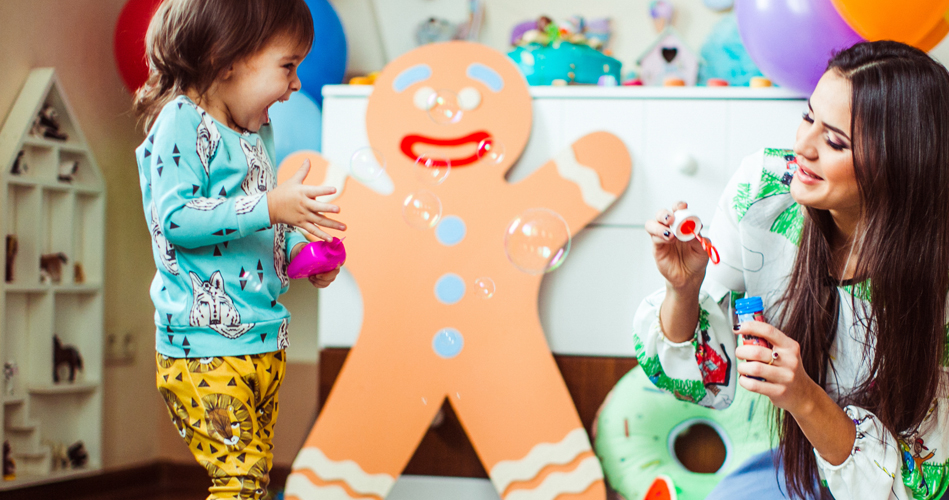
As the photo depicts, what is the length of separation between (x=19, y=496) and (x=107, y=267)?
0.66 metres

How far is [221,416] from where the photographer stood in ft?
3.27

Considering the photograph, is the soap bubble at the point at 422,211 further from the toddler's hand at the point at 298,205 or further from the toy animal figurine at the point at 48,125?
the toy animal figurine at the point at 48,125

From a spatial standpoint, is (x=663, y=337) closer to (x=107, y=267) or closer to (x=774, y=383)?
(x=774, y=383)

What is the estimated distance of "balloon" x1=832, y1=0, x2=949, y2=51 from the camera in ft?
4.30

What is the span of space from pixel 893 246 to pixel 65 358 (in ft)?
6.23

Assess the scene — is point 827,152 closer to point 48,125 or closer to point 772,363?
point 772,363

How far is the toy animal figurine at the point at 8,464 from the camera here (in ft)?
5.67

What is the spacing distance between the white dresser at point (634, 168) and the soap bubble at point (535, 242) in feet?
1.18

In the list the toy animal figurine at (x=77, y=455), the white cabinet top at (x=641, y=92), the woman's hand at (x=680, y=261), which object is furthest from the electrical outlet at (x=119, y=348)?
the woman's hand at (x=680, y=261)

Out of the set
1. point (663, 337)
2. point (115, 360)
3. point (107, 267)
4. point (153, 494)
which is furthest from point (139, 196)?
point (663, 337)

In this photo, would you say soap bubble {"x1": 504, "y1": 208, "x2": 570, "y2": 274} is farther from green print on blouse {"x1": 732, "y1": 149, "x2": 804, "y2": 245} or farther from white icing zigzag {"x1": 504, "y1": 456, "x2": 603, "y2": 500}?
white icing zigzag {"x1": 504, "y1": 456, "x2": 603, "y2": 500}

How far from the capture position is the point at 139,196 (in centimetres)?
225

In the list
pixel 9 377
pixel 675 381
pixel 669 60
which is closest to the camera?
pixel 675 381

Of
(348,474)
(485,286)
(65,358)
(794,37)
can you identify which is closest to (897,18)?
(794,37)
